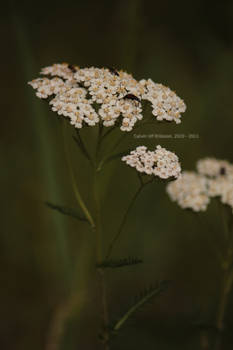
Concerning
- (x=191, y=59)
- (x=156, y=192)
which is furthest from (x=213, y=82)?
(x=156, y=192)

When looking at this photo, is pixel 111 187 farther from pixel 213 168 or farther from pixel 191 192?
pixel 191 192

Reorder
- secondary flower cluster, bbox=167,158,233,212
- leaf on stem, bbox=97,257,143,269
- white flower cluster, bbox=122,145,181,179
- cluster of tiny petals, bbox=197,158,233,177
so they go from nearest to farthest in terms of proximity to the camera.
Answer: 1. leaf on stem, bbox=97,257,143,269
2. white flower cluster, bbox=122,145,181,179
3. secondary flower cluster, bbox=167,158,233,212
4. cluster of tiny petals, bbox=197,158,233,177

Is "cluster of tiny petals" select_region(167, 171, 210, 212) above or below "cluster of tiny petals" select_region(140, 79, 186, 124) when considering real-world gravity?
below

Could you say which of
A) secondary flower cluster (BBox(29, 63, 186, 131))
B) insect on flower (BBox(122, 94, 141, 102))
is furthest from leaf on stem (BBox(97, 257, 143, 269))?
insect on flower (BBox(122, 94, 141, 102))

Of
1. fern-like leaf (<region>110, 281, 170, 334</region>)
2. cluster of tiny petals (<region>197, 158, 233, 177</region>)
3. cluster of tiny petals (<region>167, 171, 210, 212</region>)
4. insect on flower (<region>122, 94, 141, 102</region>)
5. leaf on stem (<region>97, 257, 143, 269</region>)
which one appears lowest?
fern-like leaf (<region>110, 281, 170, 334</region>)

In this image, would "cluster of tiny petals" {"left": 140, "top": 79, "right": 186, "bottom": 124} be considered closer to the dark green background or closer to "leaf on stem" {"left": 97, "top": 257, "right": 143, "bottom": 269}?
"leaf on stem" {"left": 97, "top": 257, "right": 143, "bottom": 269}

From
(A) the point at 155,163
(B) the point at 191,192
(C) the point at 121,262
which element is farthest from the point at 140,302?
(B) the point at 191,192
